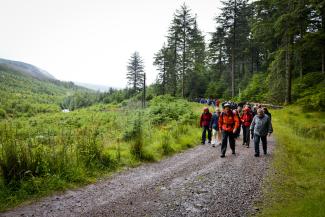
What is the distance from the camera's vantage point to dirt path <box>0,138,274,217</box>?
4809mm

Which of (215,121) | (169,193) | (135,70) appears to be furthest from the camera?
(135,70)

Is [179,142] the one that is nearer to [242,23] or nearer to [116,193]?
[116,193]

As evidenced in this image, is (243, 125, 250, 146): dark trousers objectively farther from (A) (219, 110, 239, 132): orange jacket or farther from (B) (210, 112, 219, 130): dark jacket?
(A) (219, 110, 239, 132): orange jacket

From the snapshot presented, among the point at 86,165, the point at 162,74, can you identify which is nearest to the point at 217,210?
the point at 86,165

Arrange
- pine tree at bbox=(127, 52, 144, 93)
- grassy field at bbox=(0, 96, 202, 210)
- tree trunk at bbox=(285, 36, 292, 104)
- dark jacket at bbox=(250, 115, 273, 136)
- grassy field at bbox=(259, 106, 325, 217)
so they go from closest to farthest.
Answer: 1. grassy field at bbox=(259, 106, 325, 217)
2. grassy field at bbox=(0, 96, 202, 210)
3. dark jacket at bbox=(250, 115, 273, 136)
4. tree trunk at bbox=(285, 36, 292, 104)
5. pine tree at bbox=(127, 52, 144, 93)

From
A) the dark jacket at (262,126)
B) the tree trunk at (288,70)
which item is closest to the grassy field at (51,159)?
the dark jacket at (262,126)

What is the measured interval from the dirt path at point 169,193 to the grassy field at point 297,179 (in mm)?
408

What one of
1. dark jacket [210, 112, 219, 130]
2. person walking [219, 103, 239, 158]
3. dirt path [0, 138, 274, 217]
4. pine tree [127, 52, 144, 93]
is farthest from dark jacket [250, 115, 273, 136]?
pine tree [127, 52, 144, 93]

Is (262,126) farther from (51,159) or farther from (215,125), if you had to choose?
(51,159)

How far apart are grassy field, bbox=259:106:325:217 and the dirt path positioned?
41cm

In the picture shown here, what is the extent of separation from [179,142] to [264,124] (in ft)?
13.0

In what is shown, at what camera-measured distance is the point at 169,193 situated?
5.75 metres

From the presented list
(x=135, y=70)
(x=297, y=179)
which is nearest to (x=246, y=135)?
(x=297, y=179)

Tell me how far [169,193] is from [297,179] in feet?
12.5
